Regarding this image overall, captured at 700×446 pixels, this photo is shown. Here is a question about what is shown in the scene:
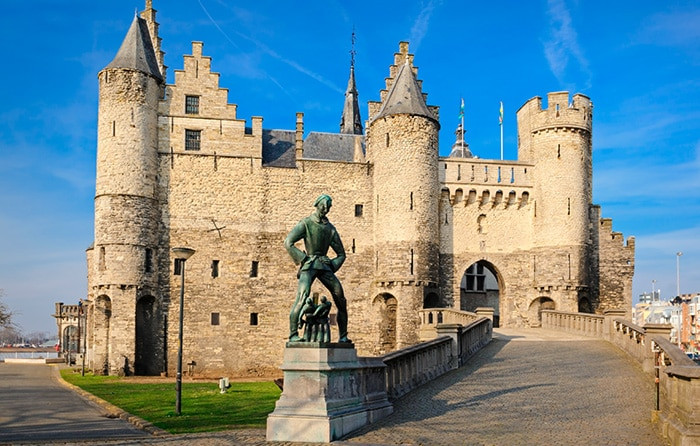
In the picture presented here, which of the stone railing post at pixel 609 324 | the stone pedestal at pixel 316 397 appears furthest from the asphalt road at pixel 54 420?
the stone railing post at pixel 609 324

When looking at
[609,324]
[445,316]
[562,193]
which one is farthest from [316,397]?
[562,193]

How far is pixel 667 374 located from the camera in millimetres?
11125

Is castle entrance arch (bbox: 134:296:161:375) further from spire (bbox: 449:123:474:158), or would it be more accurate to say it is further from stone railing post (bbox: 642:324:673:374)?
spire (bbox: 449:123:474:158)

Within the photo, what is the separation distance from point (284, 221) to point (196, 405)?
20782 mm

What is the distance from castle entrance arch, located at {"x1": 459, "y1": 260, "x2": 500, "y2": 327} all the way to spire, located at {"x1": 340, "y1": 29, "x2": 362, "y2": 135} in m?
18.4

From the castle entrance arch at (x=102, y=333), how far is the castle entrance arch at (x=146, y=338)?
1.35m

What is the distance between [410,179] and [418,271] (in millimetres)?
4677

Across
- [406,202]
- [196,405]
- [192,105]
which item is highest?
[192,105]

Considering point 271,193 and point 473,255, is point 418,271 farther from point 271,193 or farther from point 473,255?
point 271,193

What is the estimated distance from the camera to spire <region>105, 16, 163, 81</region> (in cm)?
3709

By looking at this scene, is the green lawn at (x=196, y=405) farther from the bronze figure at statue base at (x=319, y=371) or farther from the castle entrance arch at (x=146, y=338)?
the castle entrance arch at (x=146, y=338)

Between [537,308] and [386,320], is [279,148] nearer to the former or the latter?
[386,320]

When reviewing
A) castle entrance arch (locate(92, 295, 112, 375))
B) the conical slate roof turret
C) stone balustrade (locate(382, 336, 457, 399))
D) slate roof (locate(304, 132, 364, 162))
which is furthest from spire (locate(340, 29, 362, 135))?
stone balustrade (locate(382, 336, 457, 399))

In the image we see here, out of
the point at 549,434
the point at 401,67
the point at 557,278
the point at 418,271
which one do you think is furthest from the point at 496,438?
the point at 401,67
